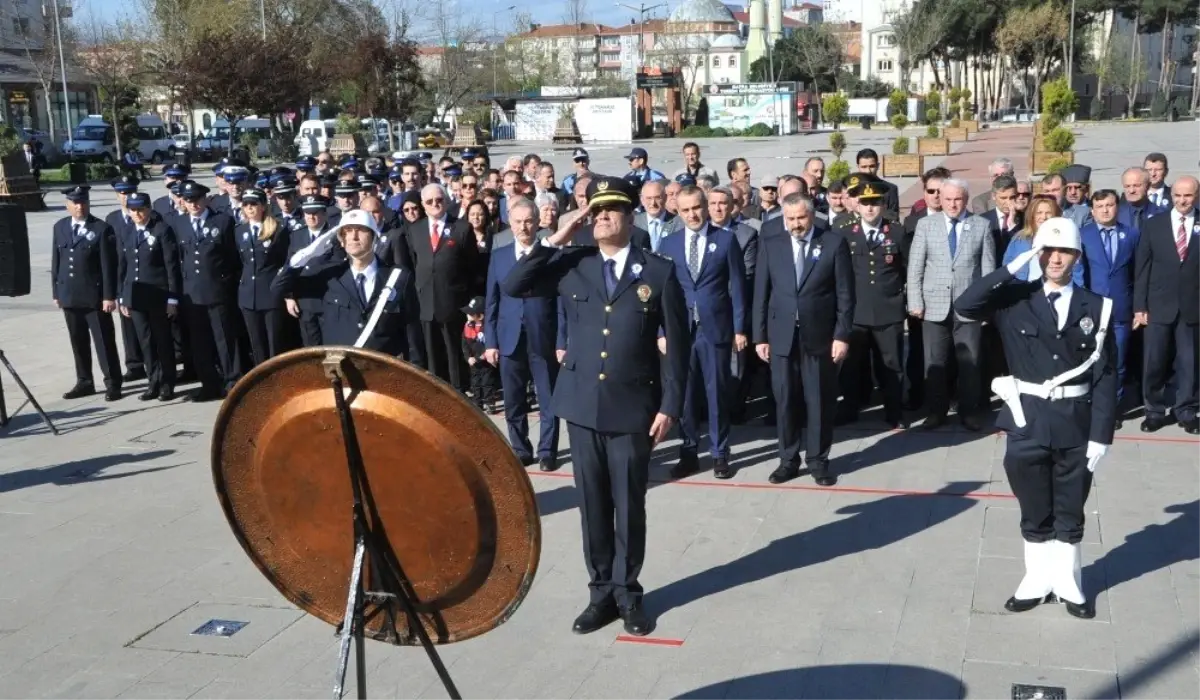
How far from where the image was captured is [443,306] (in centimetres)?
1017

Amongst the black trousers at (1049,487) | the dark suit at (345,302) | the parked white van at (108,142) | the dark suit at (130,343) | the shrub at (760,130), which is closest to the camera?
the black trousers at (1049,487)

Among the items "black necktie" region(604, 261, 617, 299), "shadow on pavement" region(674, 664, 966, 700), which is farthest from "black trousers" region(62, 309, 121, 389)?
"shadow on pavement" region(674, 664, 966, 700)

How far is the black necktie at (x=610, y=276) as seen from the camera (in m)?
5.59

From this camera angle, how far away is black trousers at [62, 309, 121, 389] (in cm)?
1159

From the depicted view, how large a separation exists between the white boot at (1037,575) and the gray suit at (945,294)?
334 centimetres

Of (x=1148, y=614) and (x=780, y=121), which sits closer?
(x=1148, y=614)

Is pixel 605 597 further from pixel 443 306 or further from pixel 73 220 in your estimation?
pixel 73 220

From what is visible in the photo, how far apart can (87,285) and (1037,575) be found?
30.3ft

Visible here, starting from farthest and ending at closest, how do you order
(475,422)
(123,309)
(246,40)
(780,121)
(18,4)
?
(18,4) → (780,121) → (246,40) → (123,309) → (475,422)

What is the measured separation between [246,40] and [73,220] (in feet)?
122

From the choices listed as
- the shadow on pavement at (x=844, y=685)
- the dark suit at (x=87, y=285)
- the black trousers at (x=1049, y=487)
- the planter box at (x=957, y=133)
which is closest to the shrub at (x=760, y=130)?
the planter box at (x=957, y=133)

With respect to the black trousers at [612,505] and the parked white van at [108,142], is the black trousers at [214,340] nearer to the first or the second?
the black trousers at [612,505]

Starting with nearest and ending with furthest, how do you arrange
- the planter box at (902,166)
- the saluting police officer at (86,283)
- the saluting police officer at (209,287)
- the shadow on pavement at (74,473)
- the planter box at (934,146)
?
the shadow on pavement at (74,473)
the saluting police officer at (209,287)
the saluting police officer at (86,283)
the planter box at (902,166)
the planter box at (934,146)

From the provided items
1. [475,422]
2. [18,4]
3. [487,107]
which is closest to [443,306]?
[475,422]
